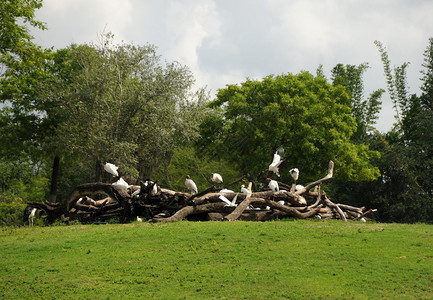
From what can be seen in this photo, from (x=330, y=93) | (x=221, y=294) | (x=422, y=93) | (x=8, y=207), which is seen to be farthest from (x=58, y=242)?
(x=422, y=93)

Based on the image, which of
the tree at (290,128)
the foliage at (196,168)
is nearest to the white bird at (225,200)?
the tree at (290,128)

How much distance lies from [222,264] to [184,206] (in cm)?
663

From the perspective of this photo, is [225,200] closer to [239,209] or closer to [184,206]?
[239,209]

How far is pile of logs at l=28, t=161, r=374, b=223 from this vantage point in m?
16.1

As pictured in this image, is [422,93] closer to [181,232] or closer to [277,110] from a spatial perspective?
[277,110]

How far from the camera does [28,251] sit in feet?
38.5

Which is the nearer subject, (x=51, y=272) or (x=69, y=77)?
(x=51, y=272)

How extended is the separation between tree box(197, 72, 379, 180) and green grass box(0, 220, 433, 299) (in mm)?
23459

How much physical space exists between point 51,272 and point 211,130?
101 ft

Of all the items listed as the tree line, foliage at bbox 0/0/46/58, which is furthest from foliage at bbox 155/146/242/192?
foliage at bbox 0/0/46/58

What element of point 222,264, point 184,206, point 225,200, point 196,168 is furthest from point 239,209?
point 196,168

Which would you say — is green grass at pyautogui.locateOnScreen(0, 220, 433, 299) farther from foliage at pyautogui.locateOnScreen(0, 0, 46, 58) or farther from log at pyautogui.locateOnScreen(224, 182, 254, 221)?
foliage at pyautogui.locateOnScreen(0, 0, 46, 58)

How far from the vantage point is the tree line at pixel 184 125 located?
31.2 m

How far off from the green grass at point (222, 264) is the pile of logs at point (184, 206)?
9.16ft
